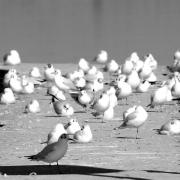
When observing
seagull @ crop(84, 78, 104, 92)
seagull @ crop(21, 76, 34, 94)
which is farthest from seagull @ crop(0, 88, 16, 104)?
seagull @ crop(84, 78, 104, 92)

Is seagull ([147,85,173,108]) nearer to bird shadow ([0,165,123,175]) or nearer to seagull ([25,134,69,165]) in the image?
bird shadow ([0,165,123,175])

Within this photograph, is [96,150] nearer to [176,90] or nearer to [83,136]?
[83,136]

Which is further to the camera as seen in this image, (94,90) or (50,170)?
(94,90)

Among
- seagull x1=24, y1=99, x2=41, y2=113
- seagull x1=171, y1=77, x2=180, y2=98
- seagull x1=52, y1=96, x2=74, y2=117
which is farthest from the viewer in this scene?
seagull x1=171, y1=77, x2=180, y2=98

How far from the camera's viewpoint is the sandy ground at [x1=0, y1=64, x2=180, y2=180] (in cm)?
1057

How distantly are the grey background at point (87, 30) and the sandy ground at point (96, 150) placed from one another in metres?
12.5

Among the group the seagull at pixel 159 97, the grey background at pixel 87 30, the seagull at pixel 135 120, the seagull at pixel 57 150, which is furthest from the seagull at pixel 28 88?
the seagull at pixel 57 150

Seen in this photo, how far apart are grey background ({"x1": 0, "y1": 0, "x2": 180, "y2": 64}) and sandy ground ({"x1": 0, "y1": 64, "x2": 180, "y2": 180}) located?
12480 mm

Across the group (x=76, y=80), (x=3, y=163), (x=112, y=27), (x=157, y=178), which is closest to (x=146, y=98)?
(x=76, y=80)

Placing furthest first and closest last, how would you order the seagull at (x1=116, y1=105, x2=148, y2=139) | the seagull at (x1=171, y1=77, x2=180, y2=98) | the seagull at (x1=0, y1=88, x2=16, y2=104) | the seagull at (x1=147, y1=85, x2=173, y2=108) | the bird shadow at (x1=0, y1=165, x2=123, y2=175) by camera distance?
the seagull at (x1=0, y1=88, x2=16, y2=104), the seagull at (x1=171, y1=77, x2=180, y2=98), the seagull at (x1=147, y1=85, x2=173, y2=108), the seagull at (x1=116, y1=105, x2=148, y2=139), the bird shadow at (x1=0, y1=165, x2=123, y2=175)

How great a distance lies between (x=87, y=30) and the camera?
40.6m

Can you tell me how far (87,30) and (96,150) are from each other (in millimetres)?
27785

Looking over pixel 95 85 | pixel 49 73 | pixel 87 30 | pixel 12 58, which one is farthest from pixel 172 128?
pixel 87 30

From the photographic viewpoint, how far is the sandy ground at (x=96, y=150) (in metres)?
10.6
